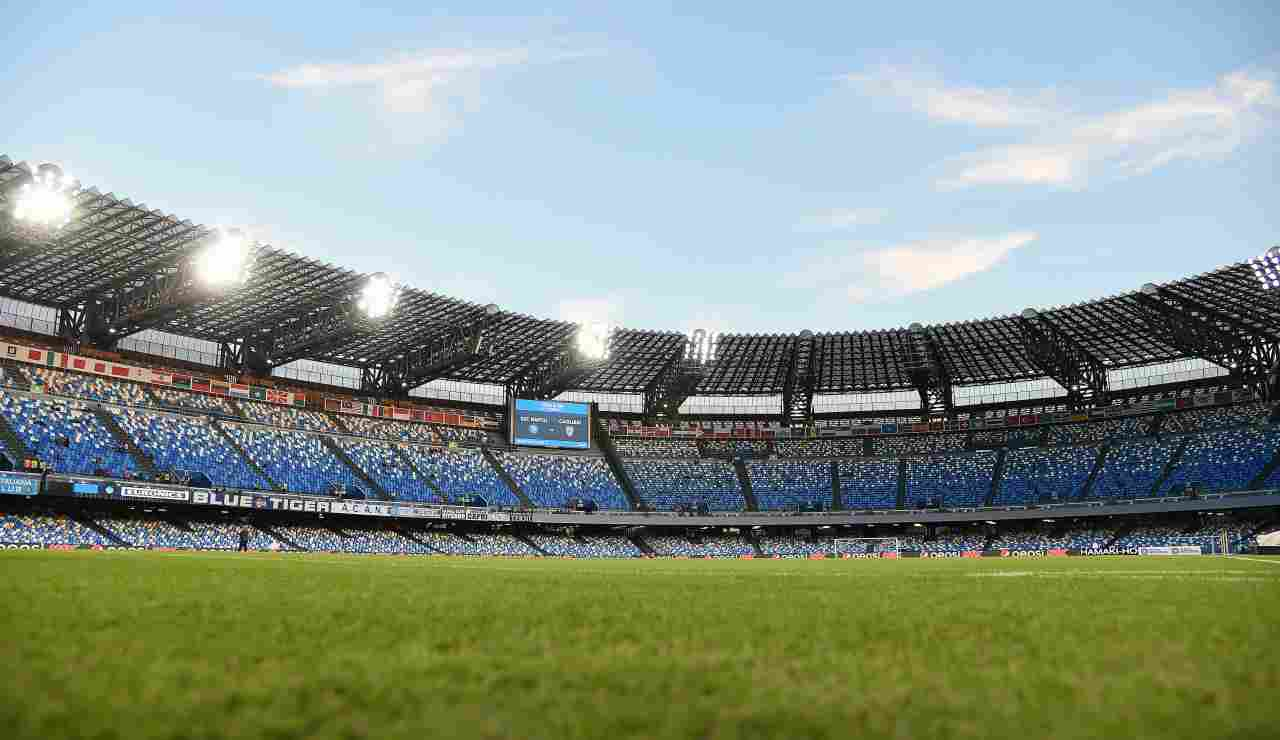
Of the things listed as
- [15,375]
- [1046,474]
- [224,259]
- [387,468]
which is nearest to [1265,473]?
[1046,474]

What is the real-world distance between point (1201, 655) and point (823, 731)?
2862 millimetres

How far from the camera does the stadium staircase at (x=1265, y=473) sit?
5375 cm

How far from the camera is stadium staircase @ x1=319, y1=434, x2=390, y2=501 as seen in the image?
56875 millimetres

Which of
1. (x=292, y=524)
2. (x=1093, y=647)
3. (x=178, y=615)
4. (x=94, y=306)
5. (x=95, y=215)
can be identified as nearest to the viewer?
(x=1093, y=647)

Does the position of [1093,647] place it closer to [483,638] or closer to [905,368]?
[483,638]

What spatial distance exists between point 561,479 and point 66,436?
3335 cm

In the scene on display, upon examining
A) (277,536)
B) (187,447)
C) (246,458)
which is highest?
(187,447)

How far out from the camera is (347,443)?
59719mm

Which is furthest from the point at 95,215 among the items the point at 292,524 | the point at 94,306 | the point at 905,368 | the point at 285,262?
the point at 905,368

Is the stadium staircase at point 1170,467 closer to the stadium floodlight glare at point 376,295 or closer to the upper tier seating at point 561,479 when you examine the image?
the upper tier seating at point 561,479

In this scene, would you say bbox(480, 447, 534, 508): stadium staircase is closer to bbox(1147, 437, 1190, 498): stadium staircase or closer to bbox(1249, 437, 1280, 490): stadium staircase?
bbox(1147, 437, 1190, 498): stadium staircase

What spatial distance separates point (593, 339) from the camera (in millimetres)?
60156

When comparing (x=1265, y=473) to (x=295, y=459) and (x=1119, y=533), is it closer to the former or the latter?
(x=1119, y=533)

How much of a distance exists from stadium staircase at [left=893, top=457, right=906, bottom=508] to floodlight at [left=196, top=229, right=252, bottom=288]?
48.5 metres
